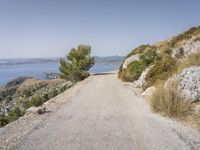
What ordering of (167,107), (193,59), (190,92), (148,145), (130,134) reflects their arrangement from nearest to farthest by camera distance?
(148,145)
(130,134)
(167,107)
(190,92)
(193,59)

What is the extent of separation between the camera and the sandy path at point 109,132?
25.4 feet

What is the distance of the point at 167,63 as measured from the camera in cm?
1859

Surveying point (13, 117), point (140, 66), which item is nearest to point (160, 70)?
point (140, 66)

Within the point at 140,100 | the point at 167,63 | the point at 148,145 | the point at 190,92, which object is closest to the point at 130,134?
the point at 148,145

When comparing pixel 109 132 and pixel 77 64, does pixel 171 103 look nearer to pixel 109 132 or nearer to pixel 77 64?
pixel 109 132

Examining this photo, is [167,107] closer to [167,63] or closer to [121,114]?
[121,114]

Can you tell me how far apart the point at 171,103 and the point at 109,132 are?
10.4ft

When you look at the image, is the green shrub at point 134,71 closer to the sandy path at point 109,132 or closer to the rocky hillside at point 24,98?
the rocky hillside at point 24,98

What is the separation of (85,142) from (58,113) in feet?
15.9

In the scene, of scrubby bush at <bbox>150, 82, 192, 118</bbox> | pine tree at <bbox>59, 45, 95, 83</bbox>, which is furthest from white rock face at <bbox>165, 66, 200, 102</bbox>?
pine tree at <bbox>59, 45, 95, 83</bbox>

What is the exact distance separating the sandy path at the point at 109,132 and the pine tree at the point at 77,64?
2264 cm

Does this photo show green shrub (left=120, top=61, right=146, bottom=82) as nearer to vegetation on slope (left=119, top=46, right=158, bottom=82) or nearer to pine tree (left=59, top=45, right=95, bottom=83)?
vegetation on slope (left=119, top=46, right=158, bottom=82)

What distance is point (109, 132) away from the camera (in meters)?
9.09

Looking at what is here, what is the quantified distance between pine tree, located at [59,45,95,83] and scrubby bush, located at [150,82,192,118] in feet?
79.3
